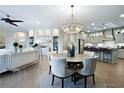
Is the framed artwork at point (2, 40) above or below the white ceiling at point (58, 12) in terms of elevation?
below

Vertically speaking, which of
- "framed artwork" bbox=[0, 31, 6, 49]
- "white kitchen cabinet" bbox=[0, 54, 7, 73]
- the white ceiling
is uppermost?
the white ceiling

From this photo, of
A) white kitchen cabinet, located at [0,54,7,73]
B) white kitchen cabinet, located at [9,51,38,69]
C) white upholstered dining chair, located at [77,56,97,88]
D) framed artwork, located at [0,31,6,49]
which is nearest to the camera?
white upholstered dining chair, located at [77,56,97,88]

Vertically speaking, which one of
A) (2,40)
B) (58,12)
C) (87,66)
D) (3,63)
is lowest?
(3,63)

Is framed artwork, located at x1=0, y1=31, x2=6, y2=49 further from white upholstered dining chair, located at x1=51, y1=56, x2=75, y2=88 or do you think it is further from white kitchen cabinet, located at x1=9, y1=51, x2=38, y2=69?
white upholstered dining chair, located at x1=51, y1=56, x2=75, y2=88

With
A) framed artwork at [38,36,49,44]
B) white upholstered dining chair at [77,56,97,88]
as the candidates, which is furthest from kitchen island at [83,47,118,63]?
white upholstered dining chair at [77,56,97,88]

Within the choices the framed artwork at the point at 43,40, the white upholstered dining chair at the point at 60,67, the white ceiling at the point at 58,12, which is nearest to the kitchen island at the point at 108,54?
the white ceiling at the point at 58,12

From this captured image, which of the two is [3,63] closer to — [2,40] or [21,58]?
[21,58]

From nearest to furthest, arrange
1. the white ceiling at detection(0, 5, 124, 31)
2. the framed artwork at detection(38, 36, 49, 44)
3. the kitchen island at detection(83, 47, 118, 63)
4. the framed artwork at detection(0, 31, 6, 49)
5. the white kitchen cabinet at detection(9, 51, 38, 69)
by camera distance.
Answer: the white ceiling at detection(0, 5, 124, 31) → the white kitchen cabinet at detection(9, 51, 38, 69) → the framed artwork at detection(0, 31, 6, 49) → the kitchen island at detection(83, 47, 118, 63) → the framed artwork at detection(38, 36, 49, 44)

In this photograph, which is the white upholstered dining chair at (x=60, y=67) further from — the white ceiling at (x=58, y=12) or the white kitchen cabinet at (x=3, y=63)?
the white kitchen cabinet at (x=3, y=63)

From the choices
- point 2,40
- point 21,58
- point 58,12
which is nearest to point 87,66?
point 58,12

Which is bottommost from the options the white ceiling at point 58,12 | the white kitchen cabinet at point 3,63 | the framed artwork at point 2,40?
the white kitchen cabinet at point 3,63

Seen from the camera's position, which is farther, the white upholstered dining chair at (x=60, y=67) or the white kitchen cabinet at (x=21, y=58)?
the white kitchen cabinet at (x=21, y=58)
